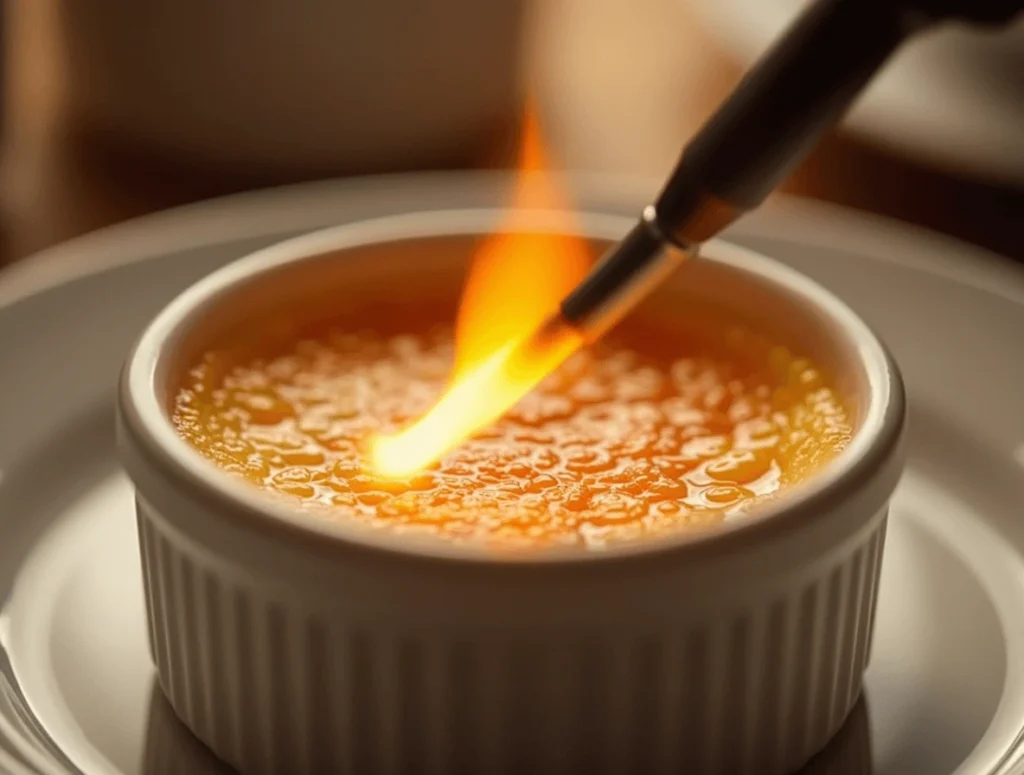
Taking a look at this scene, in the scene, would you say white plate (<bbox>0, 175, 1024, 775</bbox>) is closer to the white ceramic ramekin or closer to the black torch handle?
the white ceramic ramekin

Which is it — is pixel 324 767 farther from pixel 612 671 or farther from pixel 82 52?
pixel 82 52

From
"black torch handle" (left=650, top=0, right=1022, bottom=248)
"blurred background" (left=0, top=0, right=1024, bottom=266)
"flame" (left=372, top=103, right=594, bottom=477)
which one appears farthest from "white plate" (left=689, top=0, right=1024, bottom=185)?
"black torch handle" (left=650, top=0, right=1022, bottom=248)

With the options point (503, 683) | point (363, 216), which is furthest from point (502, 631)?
point (363, 216)

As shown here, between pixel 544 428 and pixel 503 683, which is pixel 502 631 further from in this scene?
pixel 544 428

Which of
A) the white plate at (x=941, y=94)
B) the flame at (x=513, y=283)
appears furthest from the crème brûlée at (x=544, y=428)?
the white plate at (x=941, y=94)

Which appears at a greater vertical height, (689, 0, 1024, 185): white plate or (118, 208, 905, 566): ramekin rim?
(118, 208, 905, 566): ramekin rim

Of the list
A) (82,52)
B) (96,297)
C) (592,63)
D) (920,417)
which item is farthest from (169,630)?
(592,63)
